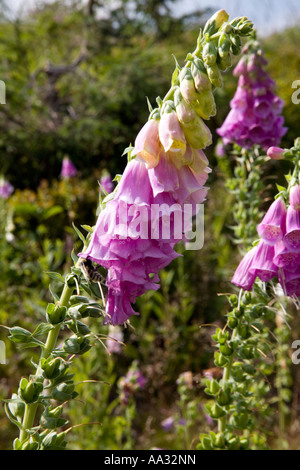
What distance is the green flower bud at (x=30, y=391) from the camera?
0.73m

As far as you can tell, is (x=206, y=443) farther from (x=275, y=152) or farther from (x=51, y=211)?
(x=51, y=211)

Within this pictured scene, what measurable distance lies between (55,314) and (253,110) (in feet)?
4.10

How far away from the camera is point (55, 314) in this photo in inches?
29.8

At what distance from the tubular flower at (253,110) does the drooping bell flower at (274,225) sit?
0.81 meters

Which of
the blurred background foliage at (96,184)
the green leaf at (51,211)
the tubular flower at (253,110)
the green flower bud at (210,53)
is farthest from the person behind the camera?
the green leaf at (51,211)

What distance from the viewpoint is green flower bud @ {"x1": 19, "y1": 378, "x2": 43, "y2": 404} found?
733 mm

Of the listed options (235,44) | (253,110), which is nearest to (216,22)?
(235,44)

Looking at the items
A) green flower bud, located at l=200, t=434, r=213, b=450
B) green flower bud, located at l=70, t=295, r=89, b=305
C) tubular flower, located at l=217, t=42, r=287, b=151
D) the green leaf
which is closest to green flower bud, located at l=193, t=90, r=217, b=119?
green flower bud, located at l=70, t=295, r=89, b=305

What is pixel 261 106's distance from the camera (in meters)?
1.75

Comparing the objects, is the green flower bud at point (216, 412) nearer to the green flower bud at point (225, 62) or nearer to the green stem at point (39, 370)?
the green stem at point (39, 370)

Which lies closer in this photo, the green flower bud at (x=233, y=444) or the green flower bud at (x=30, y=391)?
the green flower bud at (x=30, y=391)

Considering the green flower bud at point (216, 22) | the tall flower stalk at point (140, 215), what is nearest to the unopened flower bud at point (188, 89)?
the tall flower stalk at point (140, 215)
